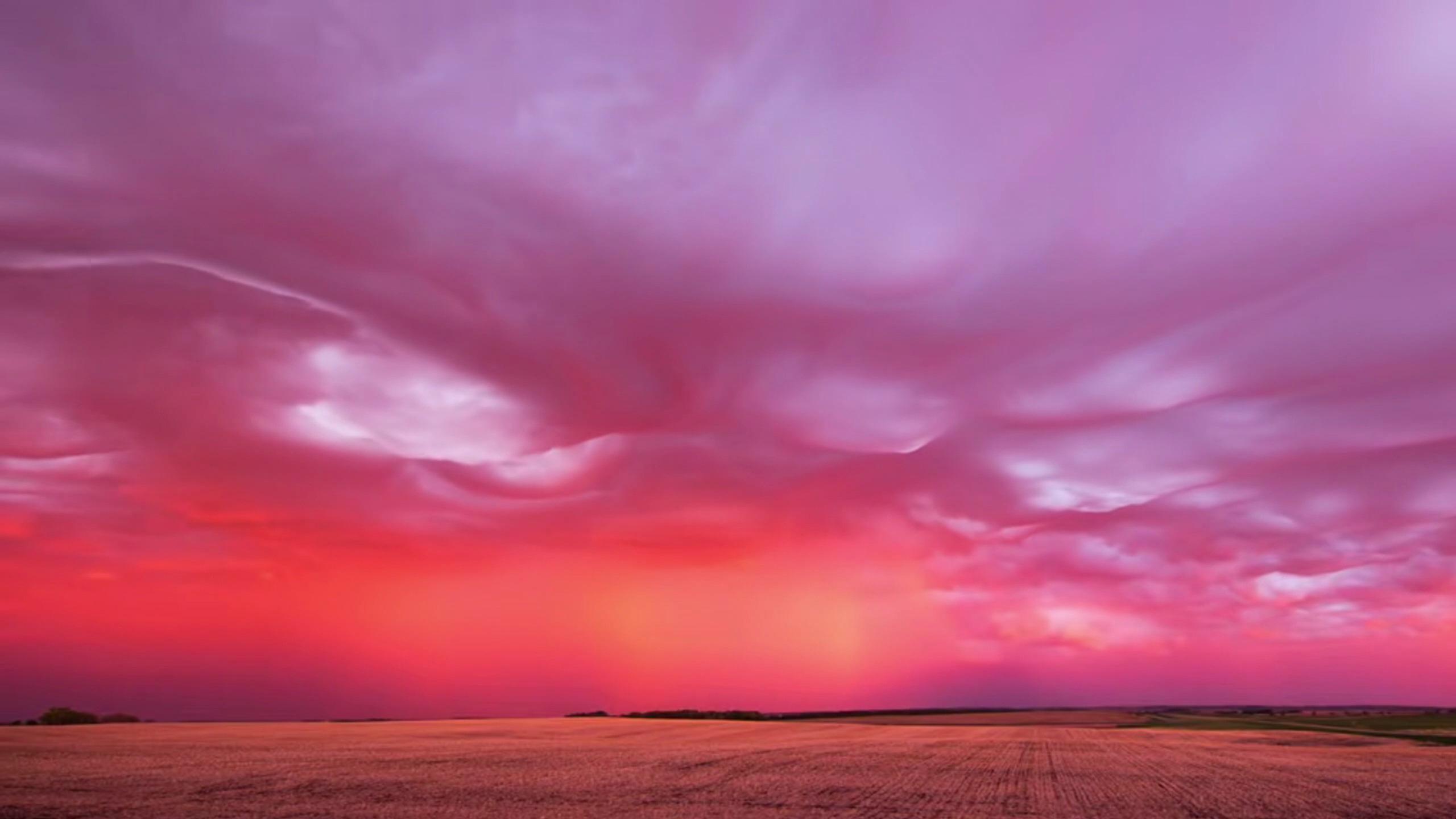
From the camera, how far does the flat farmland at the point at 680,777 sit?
1034 inches

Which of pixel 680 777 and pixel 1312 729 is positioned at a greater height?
pixel 680 777

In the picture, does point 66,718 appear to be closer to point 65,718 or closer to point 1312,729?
point 65,718

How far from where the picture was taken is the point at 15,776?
31.5 metres

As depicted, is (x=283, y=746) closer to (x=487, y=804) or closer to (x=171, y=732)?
Result: (x=171, y=732)

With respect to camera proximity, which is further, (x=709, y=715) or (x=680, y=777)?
(x=709, y=715)

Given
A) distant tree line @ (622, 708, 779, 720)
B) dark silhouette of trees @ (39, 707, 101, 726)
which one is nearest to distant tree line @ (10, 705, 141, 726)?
dark silhouette of trees @ (39, 707, 101, 726)

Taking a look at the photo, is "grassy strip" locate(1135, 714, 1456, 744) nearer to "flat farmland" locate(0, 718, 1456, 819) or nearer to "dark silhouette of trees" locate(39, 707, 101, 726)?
"flat farmland" locate(0, 718, 1456, 819)

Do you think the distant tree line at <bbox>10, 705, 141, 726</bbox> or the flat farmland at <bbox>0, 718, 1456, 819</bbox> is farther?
the distant tree line at <bbox>10, 705, 141, 726</bbox>

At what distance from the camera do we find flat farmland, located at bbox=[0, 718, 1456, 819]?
26.3 m

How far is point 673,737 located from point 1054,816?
165 ft

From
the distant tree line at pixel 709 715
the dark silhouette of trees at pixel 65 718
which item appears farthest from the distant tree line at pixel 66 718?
the distant tree line at pixel 709 715

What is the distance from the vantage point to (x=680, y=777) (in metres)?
36.0

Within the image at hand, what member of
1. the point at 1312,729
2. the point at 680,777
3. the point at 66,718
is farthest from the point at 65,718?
the point at 1312,729

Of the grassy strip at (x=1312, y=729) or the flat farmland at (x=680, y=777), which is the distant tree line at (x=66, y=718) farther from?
the grassy strip at (x=1312, y=729)
